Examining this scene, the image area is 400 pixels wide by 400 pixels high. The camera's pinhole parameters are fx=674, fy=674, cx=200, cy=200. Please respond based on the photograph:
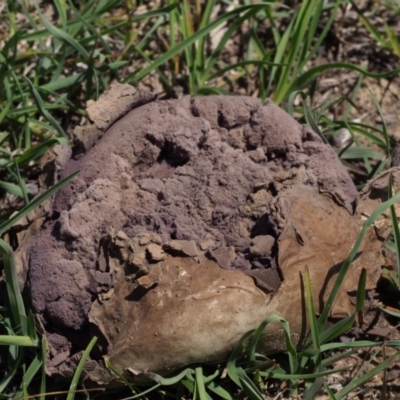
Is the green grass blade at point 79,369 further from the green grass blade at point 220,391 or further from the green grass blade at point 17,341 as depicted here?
the green grass blade at point 220,391

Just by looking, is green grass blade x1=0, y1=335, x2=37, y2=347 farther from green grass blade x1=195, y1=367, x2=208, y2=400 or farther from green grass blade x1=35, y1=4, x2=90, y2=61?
green grass blade x1=35, y1=4, x2=90, y2=61

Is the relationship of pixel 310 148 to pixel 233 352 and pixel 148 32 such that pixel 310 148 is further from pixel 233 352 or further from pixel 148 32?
pixel 148 32

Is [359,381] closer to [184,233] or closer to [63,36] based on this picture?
[184,233]

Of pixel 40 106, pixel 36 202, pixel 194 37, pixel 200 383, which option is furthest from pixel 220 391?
pixel 194 37

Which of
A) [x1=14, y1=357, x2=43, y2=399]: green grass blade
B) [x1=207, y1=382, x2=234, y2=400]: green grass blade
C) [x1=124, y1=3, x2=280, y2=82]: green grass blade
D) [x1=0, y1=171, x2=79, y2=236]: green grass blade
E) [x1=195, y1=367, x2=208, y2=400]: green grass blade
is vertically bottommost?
[x1=207, y1=382, x2=234, y2=400]: green grass blade

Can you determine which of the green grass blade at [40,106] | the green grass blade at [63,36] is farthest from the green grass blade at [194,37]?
the green grass blade at [40,106]

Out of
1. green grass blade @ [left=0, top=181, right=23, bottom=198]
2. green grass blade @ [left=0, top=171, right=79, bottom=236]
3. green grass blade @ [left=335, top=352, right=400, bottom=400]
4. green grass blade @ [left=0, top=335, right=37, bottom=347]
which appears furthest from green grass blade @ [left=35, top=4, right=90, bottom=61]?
green grass blade @ [left=335, top=352, right=400, bottom=400]

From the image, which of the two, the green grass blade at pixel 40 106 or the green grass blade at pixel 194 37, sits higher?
the green grass blade at pixel 194 37

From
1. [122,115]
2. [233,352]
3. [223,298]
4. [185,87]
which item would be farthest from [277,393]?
[185,87]
